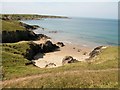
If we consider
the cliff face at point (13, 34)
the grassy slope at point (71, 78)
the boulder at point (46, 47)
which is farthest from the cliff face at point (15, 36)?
the grassy slope at point (71, 78)

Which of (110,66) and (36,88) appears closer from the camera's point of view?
(36,88)

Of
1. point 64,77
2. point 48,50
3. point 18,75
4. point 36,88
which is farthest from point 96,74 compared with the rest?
point 48,50

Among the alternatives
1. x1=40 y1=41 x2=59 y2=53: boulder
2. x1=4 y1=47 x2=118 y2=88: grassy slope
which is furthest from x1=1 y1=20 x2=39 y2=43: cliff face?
x1=4 y1=47 x2=118 y2=88: grassy slope

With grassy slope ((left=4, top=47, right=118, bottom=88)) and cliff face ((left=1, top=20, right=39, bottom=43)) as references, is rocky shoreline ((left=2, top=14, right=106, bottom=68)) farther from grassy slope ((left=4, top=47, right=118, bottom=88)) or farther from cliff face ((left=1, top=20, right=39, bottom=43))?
grassy slope ((left=4, top=47, right=118, bottom=88))

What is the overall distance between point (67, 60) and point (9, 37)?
2900 cm

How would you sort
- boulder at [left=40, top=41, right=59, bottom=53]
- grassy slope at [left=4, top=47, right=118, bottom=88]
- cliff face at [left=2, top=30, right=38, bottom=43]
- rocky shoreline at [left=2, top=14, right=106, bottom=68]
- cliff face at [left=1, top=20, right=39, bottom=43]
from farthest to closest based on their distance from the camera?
1. cliff face at [left=1, top=20, right=39, bottom=43]
2. boulder at [left=40, top=41, right=59, bottom=53]
3. cliff face at [left=2, top=30, right=38, bottom=43]
4. rocky shoreline at [left=2, top=14, right=106, bottom=68]
5. grassy slope at [left=4, top=47, right=118, bottom=88]

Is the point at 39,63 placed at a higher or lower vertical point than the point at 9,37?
lower

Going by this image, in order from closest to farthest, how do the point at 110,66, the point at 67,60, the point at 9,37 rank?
the point at 110,66, the point at 67,60, the point at 9,37

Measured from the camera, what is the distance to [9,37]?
83000 mm

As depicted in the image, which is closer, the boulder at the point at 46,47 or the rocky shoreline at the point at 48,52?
the rocky shoreline at the point at 48,52

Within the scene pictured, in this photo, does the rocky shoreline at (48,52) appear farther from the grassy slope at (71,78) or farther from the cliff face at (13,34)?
the grassy slope at (71,78)

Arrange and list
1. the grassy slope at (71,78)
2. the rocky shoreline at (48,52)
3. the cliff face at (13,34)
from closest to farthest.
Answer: the grassy slope at (71,78), the rocky shoreline at (48,52), the cliff face at (13,34)

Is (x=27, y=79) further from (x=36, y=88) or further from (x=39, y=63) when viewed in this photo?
(x=39, y=63)

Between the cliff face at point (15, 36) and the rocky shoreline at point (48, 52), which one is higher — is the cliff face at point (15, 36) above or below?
above
